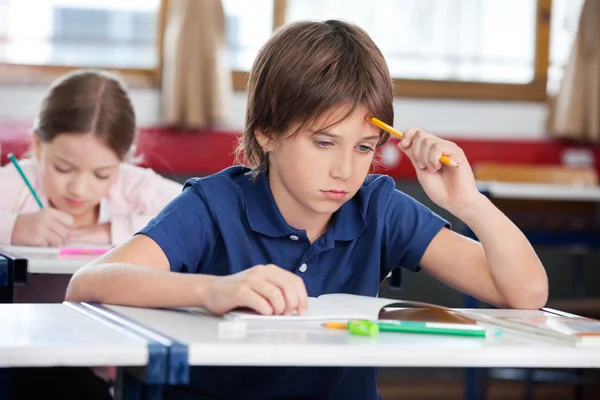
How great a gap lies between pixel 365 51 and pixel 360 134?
0.52ft

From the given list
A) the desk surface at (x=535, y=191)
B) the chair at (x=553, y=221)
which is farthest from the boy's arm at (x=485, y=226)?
the desk surface at (x=535, y=191)

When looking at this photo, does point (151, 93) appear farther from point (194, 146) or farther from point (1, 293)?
point (1, 293)

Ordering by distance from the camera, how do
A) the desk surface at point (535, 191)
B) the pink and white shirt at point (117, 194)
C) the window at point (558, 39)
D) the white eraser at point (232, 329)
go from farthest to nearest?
1. the window at point (558, 39)
2. the desk surface at point (535, 191)
3. the pink and white shirt at point (117, 194)
4. the white eraser at point (232, 329)

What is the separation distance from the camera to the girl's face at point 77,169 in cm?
232

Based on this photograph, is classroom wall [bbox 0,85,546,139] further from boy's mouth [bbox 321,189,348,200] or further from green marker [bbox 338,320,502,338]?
green marker [bbox 338,320,502,338]

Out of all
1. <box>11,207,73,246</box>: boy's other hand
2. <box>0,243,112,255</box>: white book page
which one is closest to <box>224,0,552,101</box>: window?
<box>11,207,73,246</box>: boy's other hand

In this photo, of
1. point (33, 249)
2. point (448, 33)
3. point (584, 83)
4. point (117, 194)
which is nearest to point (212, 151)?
point (448, 33)

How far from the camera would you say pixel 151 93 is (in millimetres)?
3885

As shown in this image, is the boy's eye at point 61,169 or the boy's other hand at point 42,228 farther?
the boy's eye at point 61,169

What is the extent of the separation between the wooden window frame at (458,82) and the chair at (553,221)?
1.39 feet

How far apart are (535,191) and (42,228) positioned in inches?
75.0

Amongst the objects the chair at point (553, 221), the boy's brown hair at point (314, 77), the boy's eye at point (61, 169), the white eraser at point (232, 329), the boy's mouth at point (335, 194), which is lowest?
the chair at point (553, 221)

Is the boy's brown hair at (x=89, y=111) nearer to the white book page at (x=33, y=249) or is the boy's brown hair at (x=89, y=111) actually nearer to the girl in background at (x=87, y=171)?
the girl in background at (x=87, y=171)

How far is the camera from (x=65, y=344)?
88 centimetres
